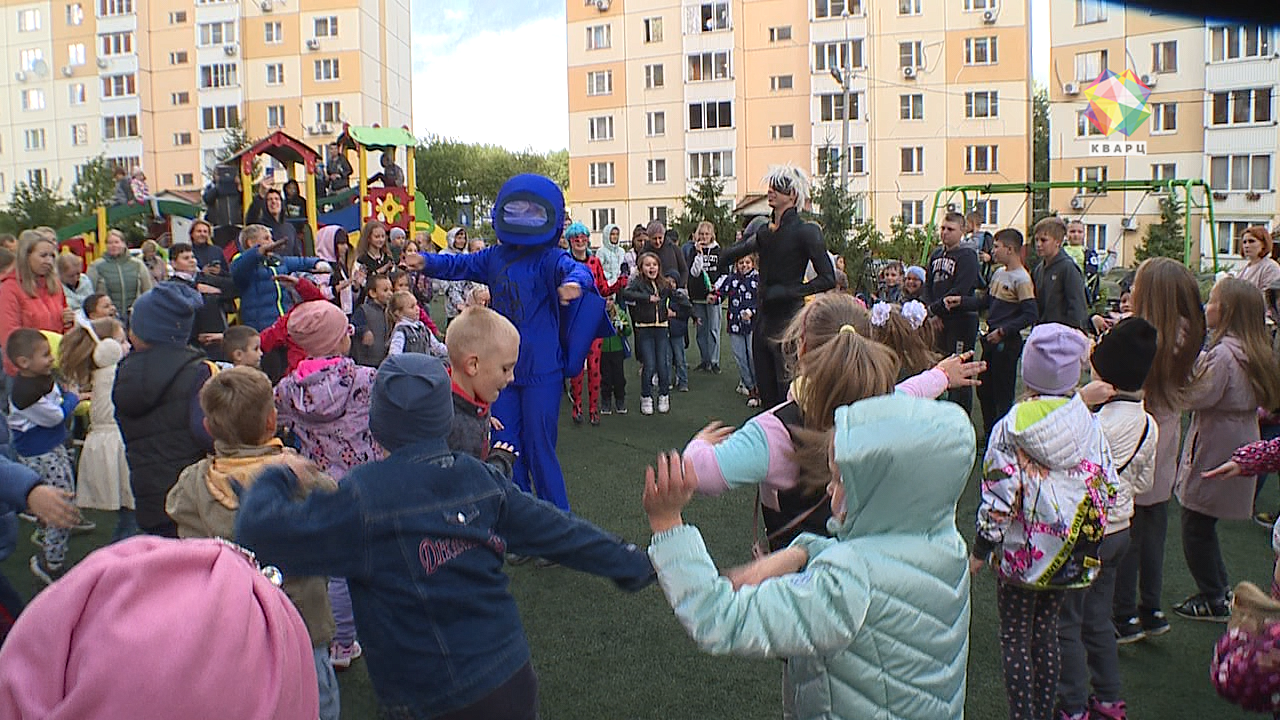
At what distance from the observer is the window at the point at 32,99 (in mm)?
59594

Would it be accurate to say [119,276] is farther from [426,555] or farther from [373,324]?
[426,555]

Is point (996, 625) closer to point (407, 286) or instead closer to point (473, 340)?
point (473, 340)

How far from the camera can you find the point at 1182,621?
4938 millimetres

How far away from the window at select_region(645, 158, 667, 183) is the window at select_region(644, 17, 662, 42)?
5826mm

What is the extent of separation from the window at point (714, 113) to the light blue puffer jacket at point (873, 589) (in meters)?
46.6

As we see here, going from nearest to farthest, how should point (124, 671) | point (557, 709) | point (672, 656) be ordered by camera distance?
1. point (124, 671)
2. point (557, 709)
3. point (672, 656)

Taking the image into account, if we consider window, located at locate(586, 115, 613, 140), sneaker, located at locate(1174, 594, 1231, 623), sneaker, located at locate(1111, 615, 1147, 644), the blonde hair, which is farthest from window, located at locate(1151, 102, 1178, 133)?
A: the blonde hair

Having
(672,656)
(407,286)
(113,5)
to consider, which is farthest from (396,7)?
(672,656)

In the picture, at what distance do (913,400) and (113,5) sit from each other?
6654cm

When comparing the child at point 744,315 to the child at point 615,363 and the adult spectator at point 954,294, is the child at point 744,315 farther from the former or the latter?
the adult spectator at point 954,294

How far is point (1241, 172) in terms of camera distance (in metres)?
39.2

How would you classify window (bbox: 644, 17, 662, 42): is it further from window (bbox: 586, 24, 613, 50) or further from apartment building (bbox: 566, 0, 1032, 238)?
window (bbox: 586, 24, 613, 50)

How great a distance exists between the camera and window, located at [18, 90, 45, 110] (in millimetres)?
59594

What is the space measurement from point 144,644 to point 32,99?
232 ft
